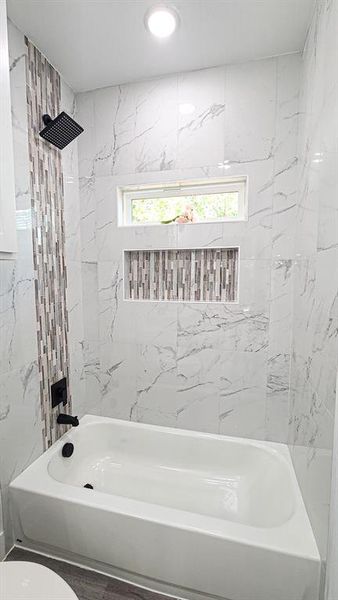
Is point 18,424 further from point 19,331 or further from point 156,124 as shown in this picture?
point 156,124

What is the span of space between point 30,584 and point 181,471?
1.16m

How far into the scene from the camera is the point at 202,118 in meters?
1.73

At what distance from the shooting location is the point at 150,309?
194cm

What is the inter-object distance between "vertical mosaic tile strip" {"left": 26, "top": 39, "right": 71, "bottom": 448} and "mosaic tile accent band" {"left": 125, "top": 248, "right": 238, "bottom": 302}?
480mm

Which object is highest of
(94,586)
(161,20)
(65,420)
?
(161,20)

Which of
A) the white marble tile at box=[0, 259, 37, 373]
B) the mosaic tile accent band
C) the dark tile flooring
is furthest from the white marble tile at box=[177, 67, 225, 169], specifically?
the dark tile flooring

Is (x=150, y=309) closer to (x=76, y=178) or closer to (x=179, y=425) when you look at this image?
(x=179, y=425)

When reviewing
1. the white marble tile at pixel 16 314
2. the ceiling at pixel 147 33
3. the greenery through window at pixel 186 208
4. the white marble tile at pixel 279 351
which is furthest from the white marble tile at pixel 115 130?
the white marble tile at pixel 279 351

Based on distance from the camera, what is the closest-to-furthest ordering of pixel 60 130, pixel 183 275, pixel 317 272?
1. pixel 317 272
2. pixel 60 130
3. pixel 183 275

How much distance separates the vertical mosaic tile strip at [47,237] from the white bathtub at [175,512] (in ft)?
1.16

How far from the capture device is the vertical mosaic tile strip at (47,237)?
1577 mm

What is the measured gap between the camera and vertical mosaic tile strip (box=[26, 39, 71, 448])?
158 cm

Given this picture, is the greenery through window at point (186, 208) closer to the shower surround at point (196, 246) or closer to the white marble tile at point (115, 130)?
the shower surround at point (196, 246)

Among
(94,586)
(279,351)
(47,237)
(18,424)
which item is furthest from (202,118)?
(94,586)
